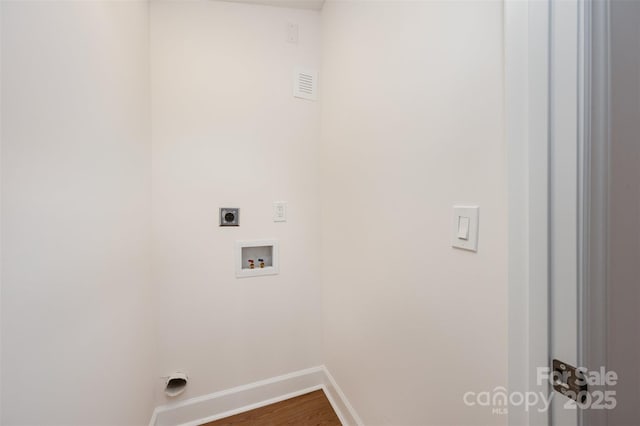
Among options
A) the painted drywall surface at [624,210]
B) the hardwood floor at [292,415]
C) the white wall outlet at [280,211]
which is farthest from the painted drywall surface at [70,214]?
the painted drywall surface at [624,210]

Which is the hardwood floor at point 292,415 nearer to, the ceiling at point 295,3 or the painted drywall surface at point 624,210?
the painted drywall surface at point 624,210

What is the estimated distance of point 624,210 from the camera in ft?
1.54

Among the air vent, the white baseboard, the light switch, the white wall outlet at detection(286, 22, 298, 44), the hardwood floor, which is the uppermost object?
the white wall outlet at detection(286, 22, 298, 44)

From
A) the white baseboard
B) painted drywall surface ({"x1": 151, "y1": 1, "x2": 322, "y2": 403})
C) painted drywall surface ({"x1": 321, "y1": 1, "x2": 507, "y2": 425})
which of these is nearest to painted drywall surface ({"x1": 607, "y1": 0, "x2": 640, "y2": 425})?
painted drywall surface ({"x1": 321, "y1": 1, "x2": 507, "y2": 425})

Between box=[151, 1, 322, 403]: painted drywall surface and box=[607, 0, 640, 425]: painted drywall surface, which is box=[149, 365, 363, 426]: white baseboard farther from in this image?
box=[607, 0, 640, 425]: painted drywall surface

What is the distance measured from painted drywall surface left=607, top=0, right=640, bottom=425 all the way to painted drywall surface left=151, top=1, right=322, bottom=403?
52.2 inches

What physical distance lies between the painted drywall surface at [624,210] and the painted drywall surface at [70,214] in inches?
46.4

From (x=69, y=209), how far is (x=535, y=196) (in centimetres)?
115

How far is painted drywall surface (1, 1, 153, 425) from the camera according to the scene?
1.73 feet

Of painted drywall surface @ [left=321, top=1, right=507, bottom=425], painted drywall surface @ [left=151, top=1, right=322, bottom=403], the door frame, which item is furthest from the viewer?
painted drywall surface @ [left=151, top=1, right=322, bottom=403]

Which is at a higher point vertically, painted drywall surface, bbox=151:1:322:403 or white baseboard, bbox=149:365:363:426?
painted drywall surface, bbox=151:1:322:403

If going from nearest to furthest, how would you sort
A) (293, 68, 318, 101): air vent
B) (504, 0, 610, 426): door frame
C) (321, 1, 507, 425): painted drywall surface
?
(504, 0, 610, 426): door frame, (321, 1, 507, 425): painted drywall surface, (293, 68, 318, 101): air vent

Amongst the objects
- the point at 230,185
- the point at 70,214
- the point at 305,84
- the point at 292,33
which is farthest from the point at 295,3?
the point at 70,214

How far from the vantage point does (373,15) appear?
109 centimetres
